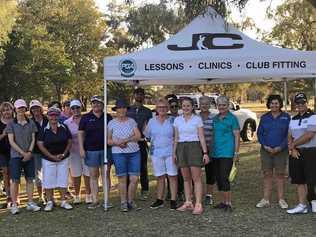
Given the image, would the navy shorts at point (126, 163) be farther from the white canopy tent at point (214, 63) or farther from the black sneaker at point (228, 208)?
the black sneaker at point (228, 208)

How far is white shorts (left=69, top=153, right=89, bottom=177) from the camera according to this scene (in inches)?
355

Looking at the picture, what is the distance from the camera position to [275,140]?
8203mm

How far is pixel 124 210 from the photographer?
838 cm

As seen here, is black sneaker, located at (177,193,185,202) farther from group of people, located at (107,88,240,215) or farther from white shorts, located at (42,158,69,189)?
white shorts, located at (42,158,69,189)

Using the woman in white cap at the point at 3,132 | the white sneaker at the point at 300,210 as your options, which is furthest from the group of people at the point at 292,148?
the woman in white cap at the point at 3,132

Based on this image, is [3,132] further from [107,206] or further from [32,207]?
[107,206]

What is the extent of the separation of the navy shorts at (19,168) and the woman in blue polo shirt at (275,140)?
350 cm

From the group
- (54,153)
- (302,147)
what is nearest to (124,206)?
(54,153)

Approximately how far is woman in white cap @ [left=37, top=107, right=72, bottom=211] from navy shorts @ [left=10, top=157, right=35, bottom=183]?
0.20m

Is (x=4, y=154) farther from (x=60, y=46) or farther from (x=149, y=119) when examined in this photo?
(x=60, y=46)

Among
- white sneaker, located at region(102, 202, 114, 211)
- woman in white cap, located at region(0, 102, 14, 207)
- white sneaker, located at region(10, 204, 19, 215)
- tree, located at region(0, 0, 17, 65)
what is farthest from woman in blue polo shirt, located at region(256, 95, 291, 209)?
tree, located at region(0, 0, 17, 65)

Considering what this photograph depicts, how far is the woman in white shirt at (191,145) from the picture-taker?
807 cm

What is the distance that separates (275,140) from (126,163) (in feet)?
7.34

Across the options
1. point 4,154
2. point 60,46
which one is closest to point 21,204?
point 4,154
